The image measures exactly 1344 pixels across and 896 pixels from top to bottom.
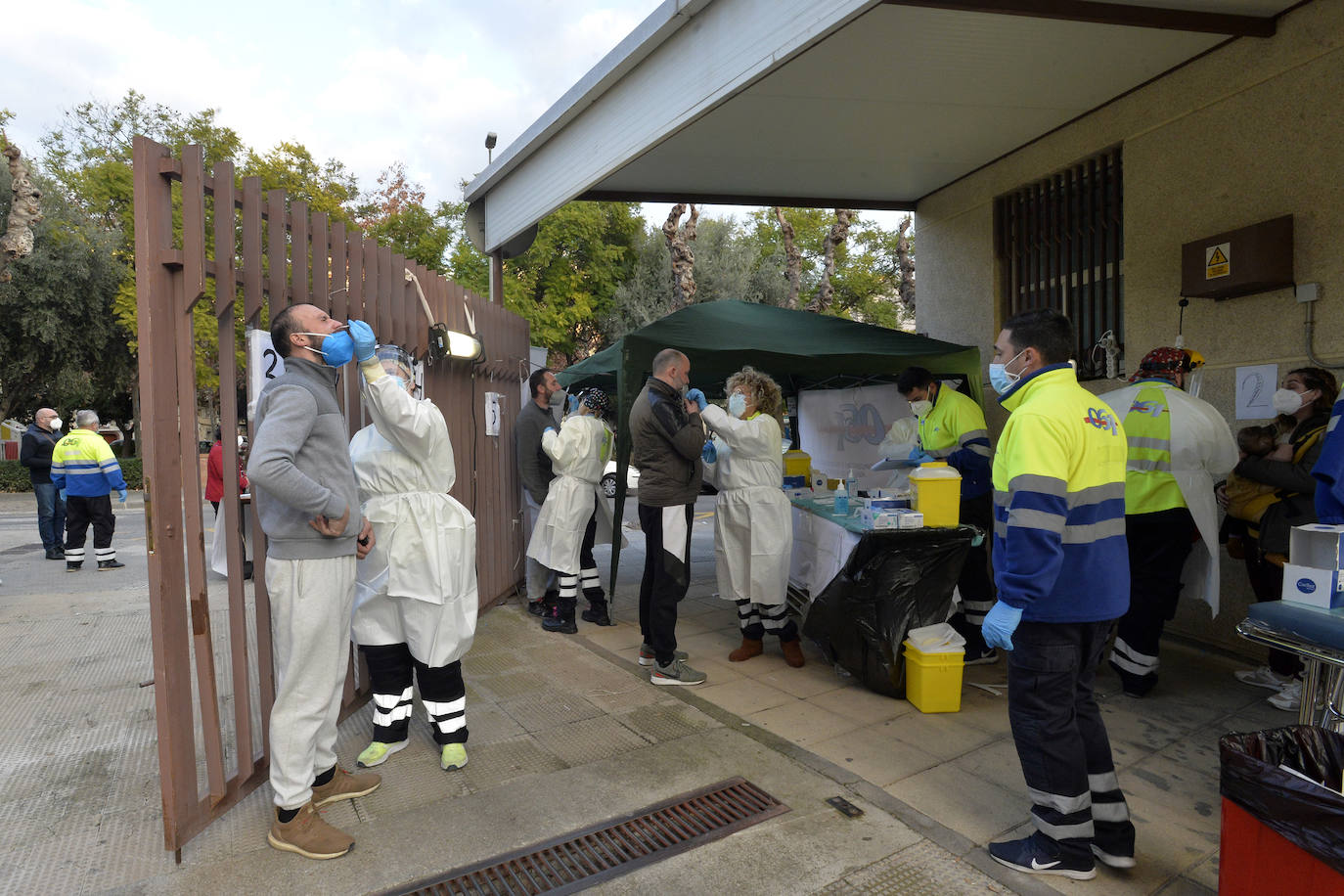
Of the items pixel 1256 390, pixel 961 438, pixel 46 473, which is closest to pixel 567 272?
pixel 46 473

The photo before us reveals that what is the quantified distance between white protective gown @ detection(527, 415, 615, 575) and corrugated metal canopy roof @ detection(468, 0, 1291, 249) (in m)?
1.84

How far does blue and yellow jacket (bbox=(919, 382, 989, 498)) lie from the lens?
5281mm

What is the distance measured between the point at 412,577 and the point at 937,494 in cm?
295

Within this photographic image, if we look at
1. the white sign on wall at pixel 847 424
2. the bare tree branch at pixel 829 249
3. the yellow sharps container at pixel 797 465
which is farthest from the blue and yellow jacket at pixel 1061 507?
the bare tree branch at pixel 829 249

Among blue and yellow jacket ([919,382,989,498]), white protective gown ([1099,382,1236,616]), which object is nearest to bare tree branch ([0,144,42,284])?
blue and yellow jacket ([919,382,989,498])

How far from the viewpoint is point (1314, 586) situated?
8.14 ft

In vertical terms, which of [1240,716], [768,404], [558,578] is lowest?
[1240,716]

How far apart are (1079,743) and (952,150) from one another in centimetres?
531

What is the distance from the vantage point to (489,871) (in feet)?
8.85

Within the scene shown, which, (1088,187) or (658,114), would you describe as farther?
(1088,187)

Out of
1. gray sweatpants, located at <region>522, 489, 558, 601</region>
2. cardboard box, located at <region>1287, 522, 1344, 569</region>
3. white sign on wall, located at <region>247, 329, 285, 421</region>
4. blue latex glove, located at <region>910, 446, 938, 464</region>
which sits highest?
white sign on wall, located at <region>247, 329, 285, 421</region>

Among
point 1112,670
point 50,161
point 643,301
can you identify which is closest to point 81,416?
point 1112,670

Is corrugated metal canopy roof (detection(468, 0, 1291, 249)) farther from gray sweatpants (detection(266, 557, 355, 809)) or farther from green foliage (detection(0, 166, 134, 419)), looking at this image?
green foliage (detection(0, 166, 134, 419))

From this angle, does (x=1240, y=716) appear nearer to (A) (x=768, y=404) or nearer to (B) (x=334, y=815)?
(A) (x=768, y=404)
